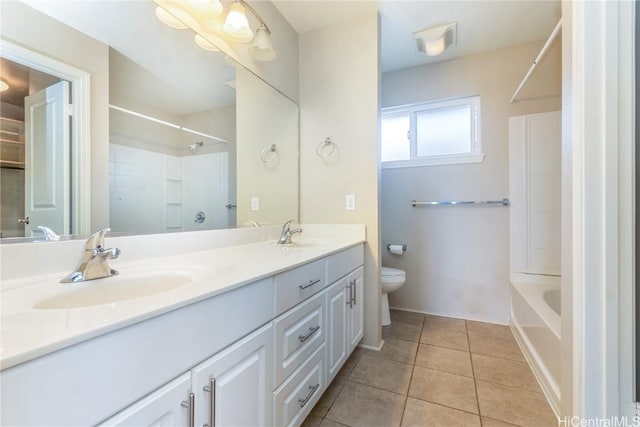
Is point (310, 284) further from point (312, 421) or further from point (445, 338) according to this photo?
point (445, 338)

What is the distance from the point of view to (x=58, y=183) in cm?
84

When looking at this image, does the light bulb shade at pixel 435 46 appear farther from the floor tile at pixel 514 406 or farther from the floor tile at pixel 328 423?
the floor tile at pixel 328 423

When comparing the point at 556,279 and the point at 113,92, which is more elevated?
the point at 113,92

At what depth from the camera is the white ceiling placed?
1.80 meters

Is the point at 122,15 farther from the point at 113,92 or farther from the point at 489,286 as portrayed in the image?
the point at 489,286

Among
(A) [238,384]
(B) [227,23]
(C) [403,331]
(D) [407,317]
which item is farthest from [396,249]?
(B) [227,23]

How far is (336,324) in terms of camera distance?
1.40 metres

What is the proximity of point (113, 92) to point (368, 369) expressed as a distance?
189cm

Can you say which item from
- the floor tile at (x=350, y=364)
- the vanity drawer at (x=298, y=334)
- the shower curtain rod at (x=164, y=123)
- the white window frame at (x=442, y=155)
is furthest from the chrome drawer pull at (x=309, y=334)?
the white window frame at (x=442, y=155)

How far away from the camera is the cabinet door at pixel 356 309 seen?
5.24 ft

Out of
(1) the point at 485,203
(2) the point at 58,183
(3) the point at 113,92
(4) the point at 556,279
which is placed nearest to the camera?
(2) the point at 58,183

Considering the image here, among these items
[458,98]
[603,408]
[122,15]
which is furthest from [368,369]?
[458,98]

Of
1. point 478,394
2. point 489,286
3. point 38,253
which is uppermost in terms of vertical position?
point 38,253

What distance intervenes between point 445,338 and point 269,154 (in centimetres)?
192
